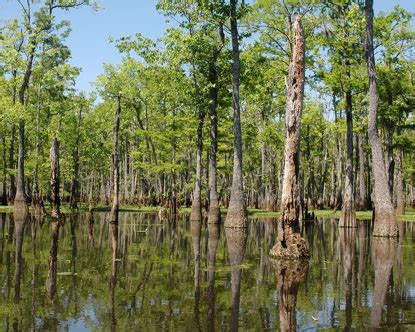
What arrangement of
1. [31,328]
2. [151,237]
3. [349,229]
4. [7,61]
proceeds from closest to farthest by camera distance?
[31,328] < [151,237] < [349,229] < [7,61]

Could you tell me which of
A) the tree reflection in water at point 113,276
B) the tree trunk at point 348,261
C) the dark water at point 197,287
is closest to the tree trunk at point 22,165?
the tree reflection in water at point 113,276

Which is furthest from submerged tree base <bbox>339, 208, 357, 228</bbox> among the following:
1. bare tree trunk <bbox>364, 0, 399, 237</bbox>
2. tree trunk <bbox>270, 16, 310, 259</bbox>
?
tree trunk <bbox>270, 16, 310, 259</bbox>

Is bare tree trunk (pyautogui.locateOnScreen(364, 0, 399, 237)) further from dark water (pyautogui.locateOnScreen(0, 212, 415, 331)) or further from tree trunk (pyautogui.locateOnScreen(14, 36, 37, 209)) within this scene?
tree trunk (pyautogui.locateOnScreen(14, 36, 37, 209))

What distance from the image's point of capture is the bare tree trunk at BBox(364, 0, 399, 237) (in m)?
20.5

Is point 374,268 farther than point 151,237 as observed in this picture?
No

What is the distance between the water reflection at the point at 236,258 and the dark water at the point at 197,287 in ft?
0.09

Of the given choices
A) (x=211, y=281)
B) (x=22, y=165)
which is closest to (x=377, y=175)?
(x=211, y=281)

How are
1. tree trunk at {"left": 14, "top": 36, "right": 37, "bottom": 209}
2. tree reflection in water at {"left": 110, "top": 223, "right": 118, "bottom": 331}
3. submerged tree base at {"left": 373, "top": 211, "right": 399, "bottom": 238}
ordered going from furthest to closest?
tree trunk at {"left": 14, "top": 36, "right": 37, "bottom": 209}, submerged tree base at {"left": 373, "top": 211, "right": 399, "bottom": 238}, tree reflection in water at {"left": 110, "top": 223, "right": 118, "bottom": 331}

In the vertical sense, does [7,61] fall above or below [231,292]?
above

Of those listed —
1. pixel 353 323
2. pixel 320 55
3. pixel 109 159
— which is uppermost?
pixel 320 55

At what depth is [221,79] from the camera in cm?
3059

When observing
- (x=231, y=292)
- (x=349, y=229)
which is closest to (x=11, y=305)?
(x=231, y=292)

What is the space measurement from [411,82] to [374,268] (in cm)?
2553

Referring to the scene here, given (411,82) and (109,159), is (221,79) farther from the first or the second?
(109,159)
